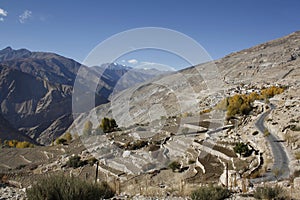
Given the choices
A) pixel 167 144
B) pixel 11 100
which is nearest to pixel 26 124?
pixel 11 100

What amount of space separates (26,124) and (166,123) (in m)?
138

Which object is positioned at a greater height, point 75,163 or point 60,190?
point 60,190

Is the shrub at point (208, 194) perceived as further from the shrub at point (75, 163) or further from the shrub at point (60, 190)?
the shrub at point (75, 163)

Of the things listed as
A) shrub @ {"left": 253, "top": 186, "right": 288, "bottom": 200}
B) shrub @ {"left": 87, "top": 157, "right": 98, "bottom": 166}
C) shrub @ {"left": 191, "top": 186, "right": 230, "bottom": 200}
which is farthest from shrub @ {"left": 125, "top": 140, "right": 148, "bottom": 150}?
shrub @ {"left": 253, "top": 186, "right": 288, "bottom": 200}

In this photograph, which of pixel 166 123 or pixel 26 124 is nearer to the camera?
pixel 166 123

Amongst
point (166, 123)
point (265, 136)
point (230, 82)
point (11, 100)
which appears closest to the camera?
point (265, 136)

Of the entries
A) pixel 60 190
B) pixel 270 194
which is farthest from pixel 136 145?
pixel 60 190

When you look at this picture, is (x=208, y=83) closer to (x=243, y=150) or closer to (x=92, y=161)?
(x=92, y=161)

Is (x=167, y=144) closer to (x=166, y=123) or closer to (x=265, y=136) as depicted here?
(x=265, y=136)

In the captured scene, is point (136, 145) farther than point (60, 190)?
Yes

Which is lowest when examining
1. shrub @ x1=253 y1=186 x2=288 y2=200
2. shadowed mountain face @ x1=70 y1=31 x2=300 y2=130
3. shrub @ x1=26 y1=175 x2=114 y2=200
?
shrub @ x1=253 y1=186 x2=288 y2=200

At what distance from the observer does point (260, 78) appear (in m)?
83.9

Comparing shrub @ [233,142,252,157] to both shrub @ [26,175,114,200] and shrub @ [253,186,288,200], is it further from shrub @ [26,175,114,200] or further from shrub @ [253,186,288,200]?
shrub @ [26,175,114,200]

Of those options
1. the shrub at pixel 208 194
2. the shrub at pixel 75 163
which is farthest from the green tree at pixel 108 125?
the shrub at pixel 208 194
